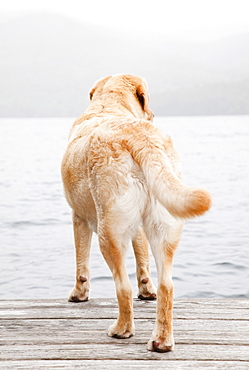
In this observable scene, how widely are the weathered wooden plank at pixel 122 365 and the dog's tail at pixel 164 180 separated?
0.78 m

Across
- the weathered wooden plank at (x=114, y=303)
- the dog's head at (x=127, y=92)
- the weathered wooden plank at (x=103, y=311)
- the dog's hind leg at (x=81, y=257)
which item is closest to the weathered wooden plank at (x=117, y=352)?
the weathered wooden plank at (x=103, y=311)

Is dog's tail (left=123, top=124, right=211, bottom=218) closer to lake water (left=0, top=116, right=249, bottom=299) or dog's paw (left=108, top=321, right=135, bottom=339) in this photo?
lake water (left=0, top=116, right=249, bottom=299)

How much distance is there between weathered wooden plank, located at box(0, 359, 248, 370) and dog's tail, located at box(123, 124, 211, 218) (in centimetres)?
78

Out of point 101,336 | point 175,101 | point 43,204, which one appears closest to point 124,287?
point 101,336

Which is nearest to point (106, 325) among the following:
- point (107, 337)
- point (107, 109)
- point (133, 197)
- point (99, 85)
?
point (107, 337)

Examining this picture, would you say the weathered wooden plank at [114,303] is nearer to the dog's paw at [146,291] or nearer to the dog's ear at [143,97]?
the dog's paw at [146,291]

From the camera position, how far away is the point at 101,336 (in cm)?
323

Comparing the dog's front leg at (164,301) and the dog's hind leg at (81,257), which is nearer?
the dog's front leg at (164,301)

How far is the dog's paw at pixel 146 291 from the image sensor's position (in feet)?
12.9

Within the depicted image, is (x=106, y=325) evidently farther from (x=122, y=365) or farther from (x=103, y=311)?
(x=122, y=365)

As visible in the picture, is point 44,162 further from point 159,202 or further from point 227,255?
point 159,202

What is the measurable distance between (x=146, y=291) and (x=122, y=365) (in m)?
1.16

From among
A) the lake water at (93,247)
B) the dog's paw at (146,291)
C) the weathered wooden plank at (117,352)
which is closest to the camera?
the weathered wooden plank at (117,352)

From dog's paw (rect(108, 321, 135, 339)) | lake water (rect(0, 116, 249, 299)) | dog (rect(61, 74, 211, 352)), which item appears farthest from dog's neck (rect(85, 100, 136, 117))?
dog's paw (rect(108, 321, 135, 339))
